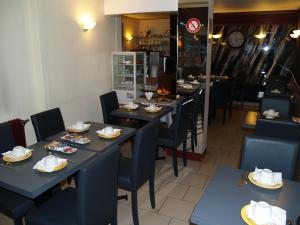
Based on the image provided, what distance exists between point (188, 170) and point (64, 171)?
1906 millimetres

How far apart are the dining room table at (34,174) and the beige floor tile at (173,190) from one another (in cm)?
110

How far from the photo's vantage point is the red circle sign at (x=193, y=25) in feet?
10.4

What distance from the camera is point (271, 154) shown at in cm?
191

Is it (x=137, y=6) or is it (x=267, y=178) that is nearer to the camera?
(x=267, y=178)

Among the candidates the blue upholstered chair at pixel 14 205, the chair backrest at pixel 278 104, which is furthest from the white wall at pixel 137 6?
the blue upholstered chair at pixel 14 205

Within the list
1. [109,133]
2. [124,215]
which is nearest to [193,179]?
[124,215]

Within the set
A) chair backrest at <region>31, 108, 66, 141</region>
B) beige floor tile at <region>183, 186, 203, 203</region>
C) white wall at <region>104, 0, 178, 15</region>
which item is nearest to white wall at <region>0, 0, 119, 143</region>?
white wall at <region>104, 0, 178, 15</region>

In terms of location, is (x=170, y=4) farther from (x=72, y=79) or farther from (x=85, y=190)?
(x=85, y=190)

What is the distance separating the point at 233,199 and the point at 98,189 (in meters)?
0.78

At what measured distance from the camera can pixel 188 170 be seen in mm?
3322

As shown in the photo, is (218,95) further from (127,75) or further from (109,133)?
(109,133)

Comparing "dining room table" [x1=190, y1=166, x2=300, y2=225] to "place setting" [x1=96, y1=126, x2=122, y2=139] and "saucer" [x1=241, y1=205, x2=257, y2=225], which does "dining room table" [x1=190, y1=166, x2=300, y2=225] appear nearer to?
"saucer" [x1=241, y1=205, x2=257, y2=225]

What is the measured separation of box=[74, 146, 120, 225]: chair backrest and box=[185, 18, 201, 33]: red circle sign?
2087 mm

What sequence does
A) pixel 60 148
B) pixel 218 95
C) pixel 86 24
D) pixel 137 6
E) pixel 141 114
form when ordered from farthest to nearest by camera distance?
pixel 218 95, pixel 137 6, pixel 86 24, pixel 141 114, pixel 60 148
